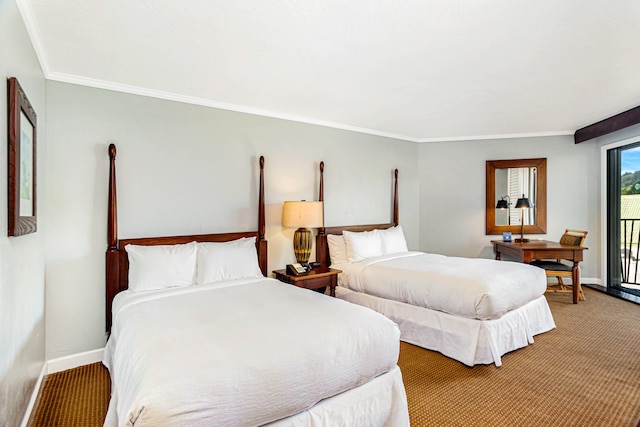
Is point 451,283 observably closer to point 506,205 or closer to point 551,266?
point 551,266

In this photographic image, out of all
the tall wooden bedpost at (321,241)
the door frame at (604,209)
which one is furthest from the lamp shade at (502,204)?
the tall wooden bedpost at (321,241)

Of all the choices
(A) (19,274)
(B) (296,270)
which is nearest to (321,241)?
(B) (296,270)

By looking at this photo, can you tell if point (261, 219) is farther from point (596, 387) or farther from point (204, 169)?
point (596, 387)

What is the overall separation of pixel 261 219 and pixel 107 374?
191 cm

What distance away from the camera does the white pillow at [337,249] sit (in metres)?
4.21

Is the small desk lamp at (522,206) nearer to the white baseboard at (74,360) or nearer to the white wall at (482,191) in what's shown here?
the white wall at (482,191)

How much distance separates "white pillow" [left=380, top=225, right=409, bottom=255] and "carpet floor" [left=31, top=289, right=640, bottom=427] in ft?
4.72

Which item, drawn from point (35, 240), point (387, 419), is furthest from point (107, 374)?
point (387, 419)

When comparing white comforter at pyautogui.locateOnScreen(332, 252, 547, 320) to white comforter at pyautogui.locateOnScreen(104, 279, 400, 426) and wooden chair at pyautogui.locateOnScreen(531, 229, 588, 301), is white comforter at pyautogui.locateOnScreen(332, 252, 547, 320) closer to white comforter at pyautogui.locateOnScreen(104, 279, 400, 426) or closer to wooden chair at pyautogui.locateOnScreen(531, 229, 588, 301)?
white comforter at pyautogui.locateOnScreen(104, 279, 400, 426)

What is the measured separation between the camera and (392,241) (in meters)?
4.60

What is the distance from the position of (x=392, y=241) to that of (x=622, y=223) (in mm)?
3428

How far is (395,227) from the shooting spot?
194 inches

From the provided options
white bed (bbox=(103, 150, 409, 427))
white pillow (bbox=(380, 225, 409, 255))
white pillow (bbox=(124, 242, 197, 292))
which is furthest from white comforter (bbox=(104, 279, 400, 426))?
white pillow (bbox=(380, 225, 409, 255))

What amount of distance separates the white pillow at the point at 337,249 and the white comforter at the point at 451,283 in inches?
6.6
